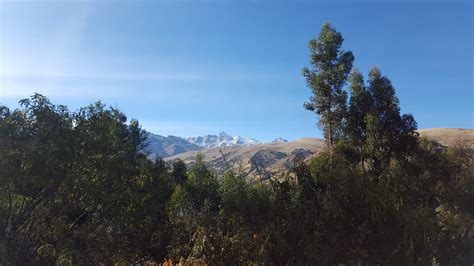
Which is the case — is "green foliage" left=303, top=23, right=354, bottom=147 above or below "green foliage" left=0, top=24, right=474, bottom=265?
above

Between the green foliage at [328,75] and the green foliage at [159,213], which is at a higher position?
the green foliage at [328,75]

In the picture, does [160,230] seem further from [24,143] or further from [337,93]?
[337,93]

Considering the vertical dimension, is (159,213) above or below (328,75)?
below

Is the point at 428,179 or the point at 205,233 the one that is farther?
the point at 428,179

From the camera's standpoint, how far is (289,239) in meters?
10.9

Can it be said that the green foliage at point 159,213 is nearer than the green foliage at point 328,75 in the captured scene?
Yes

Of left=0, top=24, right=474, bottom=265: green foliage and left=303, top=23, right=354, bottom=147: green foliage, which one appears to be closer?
left=0, top=24, right=474, bottom=265: green foliage

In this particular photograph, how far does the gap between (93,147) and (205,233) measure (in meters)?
3.37

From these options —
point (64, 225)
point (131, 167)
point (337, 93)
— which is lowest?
point (64, 225)

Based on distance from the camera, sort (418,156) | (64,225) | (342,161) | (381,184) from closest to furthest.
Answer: (64,225) < (381,184) < (342,161) < (418,156)

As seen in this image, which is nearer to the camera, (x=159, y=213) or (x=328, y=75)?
(x=159, y=213)

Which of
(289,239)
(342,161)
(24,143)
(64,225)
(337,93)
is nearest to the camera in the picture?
(24,143)

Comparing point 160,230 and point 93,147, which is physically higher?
point 93,147

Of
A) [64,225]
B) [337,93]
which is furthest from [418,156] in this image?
[64,225]
